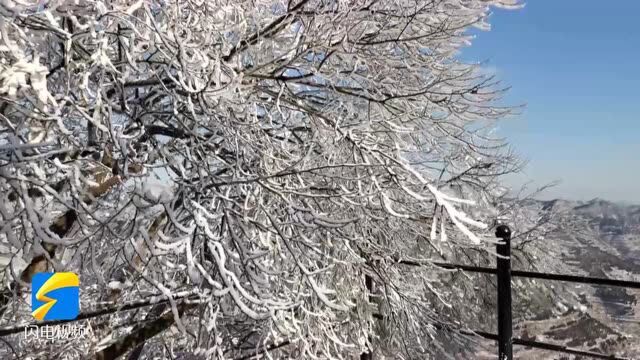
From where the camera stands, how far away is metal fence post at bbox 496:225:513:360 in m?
3.90

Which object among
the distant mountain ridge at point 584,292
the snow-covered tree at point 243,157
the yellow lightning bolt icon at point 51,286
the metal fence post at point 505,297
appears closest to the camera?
the snow-covered tree at point 243,157

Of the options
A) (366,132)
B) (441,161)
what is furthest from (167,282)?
(441,161)

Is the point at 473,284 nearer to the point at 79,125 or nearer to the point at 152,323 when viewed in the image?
the point at 152,323

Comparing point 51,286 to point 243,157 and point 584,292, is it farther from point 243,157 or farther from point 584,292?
point 584,292

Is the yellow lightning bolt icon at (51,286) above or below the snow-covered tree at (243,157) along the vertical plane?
below

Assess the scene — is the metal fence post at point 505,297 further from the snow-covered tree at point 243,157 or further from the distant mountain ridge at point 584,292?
the distant mountain ridge at point 584,292

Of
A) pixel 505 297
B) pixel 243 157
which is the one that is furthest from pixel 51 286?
pixel 505 297

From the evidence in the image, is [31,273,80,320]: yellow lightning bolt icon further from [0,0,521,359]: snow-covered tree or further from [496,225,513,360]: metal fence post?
[496,225,513,360]: metal fence post

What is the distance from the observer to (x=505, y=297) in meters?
3.91

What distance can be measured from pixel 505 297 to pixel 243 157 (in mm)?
2239

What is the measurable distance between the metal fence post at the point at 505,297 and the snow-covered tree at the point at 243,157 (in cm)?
19

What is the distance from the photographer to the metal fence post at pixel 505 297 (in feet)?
12.8

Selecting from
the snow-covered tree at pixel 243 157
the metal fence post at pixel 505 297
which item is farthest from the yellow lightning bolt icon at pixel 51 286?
the metal fence post at pixel 505 297

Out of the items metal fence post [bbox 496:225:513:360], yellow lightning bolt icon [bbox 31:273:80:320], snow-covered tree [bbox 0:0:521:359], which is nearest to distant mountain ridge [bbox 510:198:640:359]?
metal fence post [bbox 496:225:513:360]
